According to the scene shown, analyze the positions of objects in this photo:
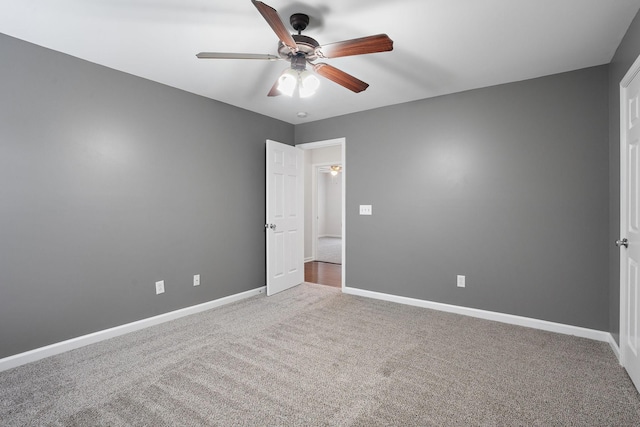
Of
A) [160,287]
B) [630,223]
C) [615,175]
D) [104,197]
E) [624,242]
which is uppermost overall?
[615,175]

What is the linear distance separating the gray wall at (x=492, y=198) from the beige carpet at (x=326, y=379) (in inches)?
20.3

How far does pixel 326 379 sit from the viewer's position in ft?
7.03

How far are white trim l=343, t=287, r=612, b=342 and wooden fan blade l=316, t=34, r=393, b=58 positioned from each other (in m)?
2.83

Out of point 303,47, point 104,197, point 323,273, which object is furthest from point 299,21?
point 323,273

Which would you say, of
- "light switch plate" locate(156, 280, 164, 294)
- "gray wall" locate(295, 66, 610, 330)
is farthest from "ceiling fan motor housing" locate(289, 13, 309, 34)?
"light switch plate" locate(156, 280, 164, 294)

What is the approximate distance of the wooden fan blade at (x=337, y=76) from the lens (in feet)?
7.30

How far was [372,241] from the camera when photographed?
13.4ft

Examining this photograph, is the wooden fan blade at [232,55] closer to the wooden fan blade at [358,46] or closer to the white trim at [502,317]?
the wooden fan blade at [358,46]

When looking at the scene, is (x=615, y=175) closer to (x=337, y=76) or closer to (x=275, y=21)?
(x=337, y=76)

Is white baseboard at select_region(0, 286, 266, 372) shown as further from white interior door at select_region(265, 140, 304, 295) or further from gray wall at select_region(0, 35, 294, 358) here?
white interior door at select_region(265, 140, 304, 295)

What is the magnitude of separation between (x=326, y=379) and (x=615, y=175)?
2786mm

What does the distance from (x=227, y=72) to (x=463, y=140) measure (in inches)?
100

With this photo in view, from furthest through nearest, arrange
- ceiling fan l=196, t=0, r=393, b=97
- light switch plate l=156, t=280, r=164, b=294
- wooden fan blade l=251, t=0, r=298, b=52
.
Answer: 1. light switch plate l=156, t=280, r=164, b=294
2. ceiling fan l=196, t=0, r=393, b=97
3. wooden fan blade l=251, t=0, r=298, b=52

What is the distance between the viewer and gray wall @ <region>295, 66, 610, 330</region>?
9.25 ft
